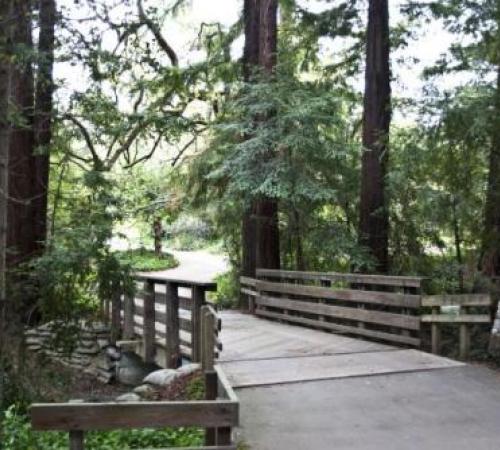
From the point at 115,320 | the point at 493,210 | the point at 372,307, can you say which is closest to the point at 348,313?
the point at 372,307

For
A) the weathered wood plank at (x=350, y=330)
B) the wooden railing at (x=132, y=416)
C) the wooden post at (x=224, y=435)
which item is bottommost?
the weathered wood plank at (x=350, y=330)

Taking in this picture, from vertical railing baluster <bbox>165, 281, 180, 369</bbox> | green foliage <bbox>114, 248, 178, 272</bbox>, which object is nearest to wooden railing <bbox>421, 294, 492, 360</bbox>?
vertical railing baluster <bbox>165, 281, 180, 369</bbox>

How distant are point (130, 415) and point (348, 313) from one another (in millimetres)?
6639

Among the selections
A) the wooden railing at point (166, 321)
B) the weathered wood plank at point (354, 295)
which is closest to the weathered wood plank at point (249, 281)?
the weathered wood plank at point (354, 295)

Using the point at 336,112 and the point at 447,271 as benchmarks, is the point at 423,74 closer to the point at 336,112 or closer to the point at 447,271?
the point at 336,112

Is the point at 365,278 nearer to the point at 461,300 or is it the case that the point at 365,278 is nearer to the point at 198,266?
the point at 461,300

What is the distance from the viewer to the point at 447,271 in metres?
10.3

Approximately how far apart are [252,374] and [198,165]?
26.5 feet

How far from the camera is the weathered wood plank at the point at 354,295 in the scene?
29.0 ft

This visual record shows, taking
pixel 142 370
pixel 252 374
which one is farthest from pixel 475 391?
pixel 142 370

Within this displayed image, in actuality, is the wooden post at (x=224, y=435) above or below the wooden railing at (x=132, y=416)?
below

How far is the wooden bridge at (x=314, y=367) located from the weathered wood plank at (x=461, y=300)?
0.01m

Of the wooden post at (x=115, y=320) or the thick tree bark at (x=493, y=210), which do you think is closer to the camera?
the thick tree bark at (x=493, y=210)

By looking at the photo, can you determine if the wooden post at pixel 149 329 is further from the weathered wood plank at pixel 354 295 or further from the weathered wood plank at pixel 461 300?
the weathered wood plank at pixel 461 300
